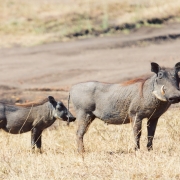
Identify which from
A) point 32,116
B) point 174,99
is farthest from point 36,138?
point 174,99

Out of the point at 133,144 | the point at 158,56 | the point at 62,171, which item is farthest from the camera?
the point at 158,56

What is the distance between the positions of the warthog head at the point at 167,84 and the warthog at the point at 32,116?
1.84m

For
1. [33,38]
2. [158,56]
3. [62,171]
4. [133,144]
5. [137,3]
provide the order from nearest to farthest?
1. [62,171]
2. [133,144]
3. [158,56]
4. [33,38]
5. [137,3]

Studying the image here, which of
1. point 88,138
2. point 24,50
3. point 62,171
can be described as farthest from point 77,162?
point 24,50

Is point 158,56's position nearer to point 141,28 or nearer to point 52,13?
point 141,28

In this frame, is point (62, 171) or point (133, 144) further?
point (133, 144)

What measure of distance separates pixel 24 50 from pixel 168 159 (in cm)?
1284

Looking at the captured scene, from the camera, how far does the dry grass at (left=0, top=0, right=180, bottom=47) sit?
807 inches

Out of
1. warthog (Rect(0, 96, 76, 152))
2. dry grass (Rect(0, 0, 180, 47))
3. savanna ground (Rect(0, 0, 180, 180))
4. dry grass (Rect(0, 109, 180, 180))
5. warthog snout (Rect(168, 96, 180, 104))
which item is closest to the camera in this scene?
dry grass (Rect(0, 109, 180, 180))

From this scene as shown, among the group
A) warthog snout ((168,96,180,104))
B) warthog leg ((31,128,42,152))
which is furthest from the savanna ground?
warthog snout ((168,96,180,104))

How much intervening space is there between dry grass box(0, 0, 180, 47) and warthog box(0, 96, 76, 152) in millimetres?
11089

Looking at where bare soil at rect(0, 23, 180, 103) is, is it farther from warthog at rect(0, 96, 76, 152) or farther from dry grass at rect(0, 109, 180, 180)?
dry grass at rect(0, 109, 180, 180)

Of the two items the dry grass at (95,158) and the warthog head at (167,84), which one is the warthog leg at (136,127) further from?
the warthog head at (167,84)

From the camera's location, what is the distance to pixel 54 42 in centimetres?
2002
